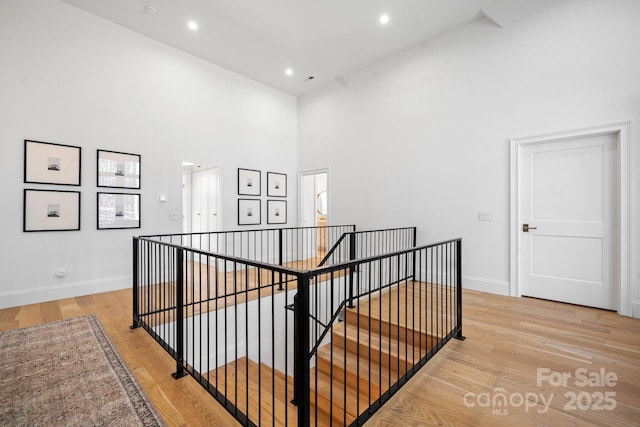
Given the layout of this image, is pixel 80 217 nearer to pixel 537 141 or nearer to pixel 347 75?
pixel 347 75

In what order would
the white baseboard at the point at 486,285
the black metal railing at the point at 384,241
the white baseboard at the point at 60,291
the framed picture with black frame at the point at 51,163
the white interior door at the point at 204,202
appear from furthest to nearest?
the white interior door at the point at 204,202 → the black metal railing at the point at 384,241 → the white baseboard at the point at 486,285 → the framed picture with black frame at the point at 51,163 → the white baseboard at the point at 60,291

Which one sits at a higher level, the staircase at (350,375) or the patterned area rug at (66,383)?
the patterned area rug at (66,383)

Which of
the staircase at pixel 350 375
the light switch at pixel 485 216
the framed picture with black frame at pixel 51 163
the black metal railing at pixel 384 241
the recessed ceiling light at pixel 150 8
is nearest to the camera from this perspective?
the staircase at pixel 350 375

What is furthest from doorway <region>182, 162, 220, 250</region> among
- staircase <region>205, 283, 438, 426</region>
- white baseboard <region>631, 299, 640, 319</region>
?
white baseboard <region>631, 299, 640, 319</region>

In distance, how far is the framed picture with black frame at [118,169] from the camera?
4250 mm

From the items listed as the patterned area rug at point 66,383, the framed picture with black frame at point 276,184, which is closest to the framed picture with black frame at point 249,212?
the framed picture with black frame at point 276,184

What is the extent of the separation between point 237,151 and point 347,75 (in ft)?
9.07

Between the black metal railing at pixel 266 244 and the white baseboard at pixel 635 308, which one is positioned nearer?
the white baseboard at pixel 635 308

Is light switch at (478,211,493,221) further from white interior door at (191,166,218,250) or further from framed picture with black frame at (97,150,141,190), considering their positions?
framed picture with black frame at (97,150,141,190)

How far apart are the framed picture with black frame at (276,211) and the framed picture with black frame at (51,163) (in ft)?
10.8

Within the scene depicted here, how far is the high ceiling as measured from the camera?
399cm

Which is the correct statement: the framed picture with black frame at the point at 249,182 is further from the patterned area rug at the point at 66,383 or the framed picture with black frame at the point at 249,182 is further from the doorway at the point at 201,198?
the patterned area rug at the point at 66,383

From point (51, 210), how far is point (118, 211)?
746 mm

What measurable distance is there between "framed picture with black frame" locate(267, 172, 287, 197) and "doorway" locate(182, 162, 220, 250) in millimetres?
1112
